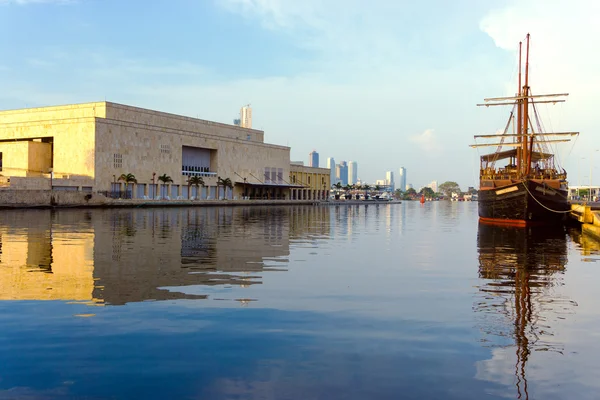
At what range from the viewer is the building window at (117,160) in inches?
3819

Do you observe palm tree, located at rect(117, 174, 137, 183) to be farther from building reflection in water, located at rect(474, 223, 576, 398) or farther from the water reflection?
building reflection in water, located at rect(474, 223, 576, 398)

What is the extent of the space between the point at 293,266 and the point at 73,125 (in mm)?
87581

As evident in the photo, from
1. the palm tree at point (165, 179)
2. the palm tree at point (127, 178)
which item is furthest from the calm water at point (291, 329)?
the palm tree at point (165, 179)

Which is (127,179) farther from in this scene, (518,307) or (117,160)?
(518,307)

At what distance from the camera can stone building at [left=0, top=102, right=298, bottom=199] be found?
9319cm

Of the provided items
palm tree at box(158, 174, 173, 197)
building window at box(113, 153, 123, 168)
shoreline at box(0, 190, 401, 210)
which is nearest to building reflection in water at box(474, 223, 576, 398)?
shoreline at box(0, 190, 401, 210)

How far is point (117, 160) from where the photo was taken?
97.7 meters

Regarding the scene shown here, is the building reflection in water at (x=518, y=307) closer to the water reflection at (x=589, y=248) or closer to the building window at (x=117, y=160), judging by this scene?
the water reflection at (x=589, y=248)

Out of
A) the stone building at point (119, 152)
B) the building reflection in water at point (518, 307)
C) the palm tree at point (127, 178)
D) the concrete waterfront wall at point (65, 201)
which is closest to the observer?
the building reflection in water at point (518, 307)

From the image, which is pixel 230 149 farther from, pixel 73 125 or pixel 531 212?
pixel 531 212

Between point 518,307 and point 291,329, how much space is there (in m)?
5.54

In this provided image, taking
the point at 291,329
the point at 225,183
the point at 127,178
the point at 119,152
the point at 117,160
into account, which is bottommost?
the point at 291,329

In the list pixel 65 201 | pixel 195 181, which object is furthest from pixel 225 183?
pixel 65 201

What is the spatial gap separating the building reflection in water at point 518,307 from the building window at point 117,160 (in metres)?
84.6
